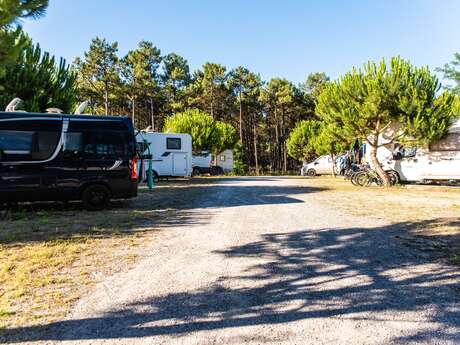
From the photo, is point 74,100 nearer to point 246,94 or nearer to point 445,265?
point 445,265

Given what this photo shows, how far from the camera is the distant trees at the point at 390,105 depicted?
1491cm

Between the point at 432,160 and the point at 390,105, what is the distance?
10.2ft

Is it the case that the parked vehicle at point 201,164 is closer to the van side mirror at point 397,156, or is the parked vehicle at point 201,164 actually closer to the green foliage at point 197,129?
the green foliage at point 197,129

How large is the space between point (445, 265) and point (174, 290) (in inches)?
Result: 130

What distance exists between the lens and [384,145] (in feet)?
54.6

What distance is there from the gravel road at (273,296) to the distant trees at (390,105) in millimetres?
11305

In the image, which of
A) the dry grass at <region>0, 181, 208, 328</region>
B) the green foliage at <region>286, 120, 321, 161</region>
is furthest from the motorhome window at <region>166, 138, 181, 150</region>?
the green foliage at <region>286, 120, 321, 161</region>

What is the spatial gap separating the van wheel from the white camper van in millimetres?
11003

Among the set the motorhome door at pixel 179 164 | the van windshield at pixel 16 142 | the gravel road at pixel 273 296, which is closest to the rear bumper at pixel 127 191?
the van windshield at pixel 16 142

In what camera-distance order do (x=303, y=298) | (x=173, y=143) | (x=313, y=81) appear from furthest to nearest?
(x=313, y=81) → (x=173, y=143) → (x=303, y=298)

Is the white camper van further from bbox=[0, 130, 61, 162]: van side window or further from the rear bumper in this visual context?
bbox=[0, 130, 61, 162]: van side window

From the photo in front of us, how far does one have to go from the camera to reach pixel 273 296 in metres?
3.30

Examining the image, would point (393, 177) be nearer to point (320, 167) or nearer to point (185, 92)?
point (320, 167)

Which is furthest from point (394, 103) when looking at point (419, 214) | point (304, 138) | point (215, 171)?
point (304, 138)
